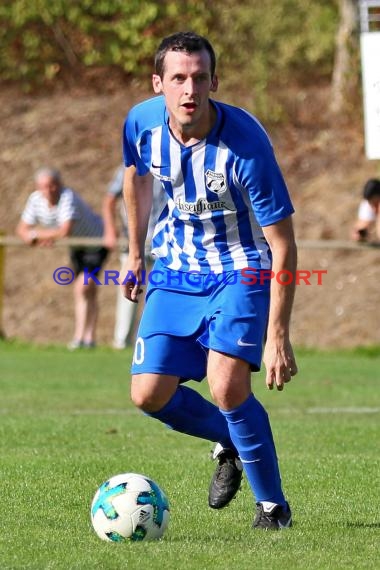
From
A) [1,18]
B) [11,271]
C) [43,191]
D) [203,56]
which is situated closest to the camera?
[203,56]

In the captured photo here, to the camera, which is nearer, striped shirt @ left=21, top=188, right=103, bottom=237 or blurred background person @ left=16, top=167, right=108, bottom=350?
blurred background person @ left=16, top=167, right=108, bottom=350

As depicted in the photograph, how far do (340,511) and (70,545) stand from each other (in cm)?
139

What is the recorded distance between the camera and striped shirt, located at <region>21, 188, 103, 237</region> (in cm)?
1541

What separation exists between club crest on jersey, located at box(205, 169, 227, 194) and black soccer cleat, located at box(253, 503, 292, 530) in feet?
4.28

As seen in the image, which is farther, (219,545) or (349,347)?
(349,347)

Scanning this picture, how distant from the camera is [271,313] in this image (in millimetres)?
5070

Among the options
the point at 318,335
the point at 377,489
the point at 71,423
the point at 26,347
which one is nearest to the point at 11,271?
the point at 26,347

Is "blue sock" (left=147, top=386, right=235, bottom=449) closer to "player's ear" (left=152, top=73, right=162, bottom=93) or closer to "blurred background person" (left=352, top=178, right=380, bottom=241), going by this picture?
"player's ear" (left=152, top=73, right=162, bottom=93)

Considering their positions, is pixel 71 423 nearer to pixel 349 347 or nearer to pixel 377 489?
pixel 377 489

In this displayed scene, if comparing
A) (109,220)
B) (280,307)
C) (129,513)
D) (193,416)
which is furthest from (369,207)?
(129,513)

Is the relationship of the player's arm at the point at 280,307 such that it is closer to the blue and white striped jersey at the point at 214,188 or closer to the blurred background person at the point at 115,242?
the blue and white striped jersey at the point at 214,188

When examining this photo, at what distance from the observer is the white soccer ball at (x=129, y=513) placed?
16.1ft

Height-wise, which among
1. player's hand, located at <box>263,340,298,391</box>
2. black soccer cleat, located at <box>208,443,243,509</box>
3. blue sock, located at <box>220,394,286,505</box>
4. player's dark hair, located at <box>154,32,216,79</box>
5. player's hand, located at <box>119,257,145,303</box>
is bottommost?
black soccer cleat, located at <box>208,443,243,509</box>

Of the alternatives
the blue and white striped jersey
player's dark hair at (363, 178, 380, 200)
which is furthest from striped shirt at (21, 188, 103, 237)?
the blue and white striped jersey
